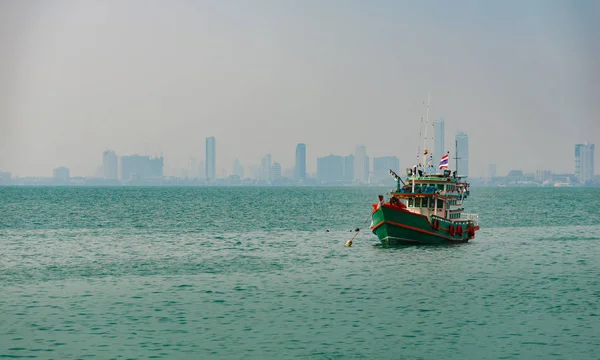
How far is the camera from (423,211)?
218 feet

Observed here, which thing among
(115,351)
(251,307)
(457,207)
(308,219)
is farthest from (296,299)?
(308,219)

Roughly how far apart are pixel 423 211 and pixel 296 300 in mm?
29478

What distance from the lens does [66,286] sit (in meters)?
Result: 44.0

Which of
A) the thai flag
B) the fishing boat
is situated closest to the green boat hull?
the fishing boat

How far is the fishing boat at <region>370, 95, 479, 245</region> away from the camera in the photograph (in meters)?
64.1

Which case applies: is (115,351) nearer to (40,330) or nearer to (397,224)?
(40,330)

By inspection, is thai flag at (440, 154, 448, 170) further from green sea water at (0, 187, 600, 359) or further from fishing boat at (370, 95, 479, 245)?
green sea water at (0, 187, 600, 359)

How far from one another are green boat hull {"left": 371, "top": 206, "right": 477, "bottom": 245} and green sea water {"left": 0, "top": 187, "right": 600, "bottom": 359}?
1.59m

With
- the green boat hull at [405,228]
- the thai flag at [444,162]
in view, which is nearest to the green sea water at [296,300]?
the green boat hull at [405,228]

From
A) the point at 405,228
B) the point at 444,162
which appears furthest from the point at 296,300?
the point at 444,162

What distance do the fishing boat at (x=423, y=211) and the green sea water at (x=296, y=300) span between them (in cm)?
180

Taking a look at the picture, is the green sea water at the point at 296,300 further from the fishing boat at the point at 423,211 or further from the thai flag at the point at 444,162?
the thai flag at the point at 444,162

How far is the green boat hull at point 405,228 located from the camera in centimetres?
6397

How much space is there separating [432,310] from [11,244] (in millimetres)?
46714
